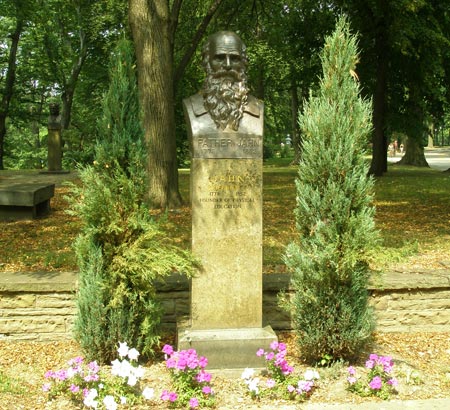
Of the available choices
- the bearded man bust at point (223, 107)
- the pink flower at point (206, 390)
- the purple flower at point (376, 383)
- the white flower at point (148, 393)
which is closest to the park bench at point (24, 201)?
the bearded man bust at point (223, 107)

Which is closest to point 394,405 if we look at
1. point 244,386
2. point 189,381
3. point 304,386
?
point 304,386

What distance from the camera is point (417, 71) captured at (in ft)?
61.9

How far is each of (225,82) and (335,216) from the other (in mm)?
1466

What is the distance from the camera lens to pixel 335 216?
14.9ft

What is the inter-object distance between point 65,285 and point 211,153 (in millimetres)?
1945

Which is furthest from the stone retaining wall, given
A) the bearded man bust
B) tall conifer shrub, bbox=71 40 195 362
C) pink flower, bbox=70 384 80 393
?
the bearded man bust

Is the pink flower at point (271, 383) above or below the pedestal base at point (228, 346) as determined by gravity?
below

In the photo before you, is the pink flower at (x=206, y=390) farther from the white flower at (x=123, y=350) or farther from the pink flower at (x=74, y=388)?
the pink flower at (x=74, y=388)

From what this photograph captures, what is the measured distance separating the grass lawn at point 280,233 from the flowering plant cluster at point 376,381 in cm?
81

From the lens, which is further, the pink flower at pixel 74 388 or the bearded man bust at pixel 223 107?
the bearded man bust at pixel 223 107

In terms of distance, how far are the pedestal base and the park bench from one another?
5977 millimetres

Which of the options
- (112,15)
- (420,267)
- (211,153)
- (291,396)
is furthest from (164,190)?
(112,15)

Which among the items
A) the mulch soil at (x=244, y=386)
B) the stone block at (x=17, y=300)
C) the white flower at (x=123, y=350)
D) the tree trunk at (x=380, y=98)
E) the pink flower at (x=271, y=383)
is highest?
the tree trunk at (x=380, y=98)

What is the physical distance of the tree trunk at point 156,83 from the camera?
9.66 metres
